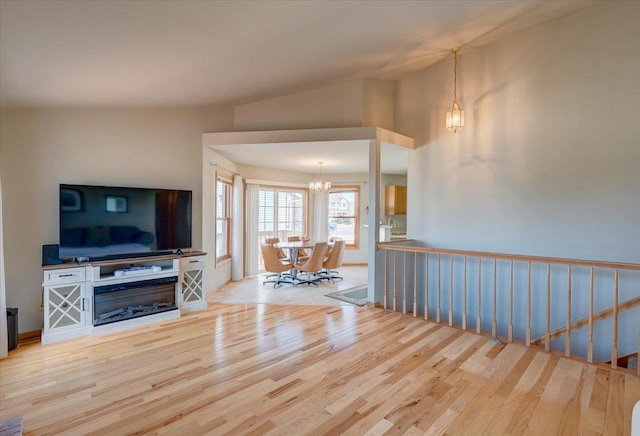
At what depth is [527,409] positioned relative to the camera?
7.05 ft

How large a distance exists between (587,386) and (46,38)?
4.74m

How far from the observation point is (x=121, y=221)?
3.76 metres

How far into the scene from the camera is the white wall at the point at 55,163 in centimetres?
346

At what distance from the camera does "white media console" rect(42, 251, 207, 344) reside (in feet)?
11.0

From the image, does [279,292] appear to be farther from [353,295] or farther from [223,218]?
[223,218]

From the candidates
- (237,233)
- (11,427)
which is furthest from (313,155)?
(11,427)

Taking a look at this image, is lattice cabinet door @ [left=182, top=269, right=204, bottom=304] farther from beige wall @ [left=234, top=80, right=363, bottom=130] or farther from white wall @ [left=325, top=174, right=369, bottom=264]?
white wall @ [left=325, top=174, right=369, bottom=264]

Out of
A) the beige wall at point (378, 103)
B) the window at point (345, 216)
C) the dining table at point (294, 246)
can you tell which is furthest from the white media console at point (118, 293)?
the window at point (345, 216)

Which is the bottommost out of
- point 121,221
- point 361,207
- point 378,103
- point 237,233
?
point 237,233

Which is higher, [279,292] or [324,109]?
[324,109]

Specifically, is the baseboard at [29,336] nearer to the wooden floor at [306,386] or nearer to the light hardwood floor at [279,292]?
the wooden floor at [306,386]

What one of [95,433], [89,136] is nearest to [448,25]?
[89,136]

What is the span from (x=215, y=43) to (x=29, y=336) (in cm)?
366

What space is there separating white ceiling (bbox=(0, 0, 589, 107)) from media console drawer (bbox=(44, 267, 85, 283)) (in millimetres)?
1790
